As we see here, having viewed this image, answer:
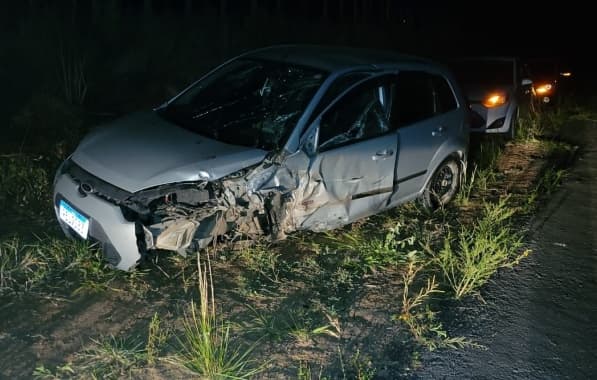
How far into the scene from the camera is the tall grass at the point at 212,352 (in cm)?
358

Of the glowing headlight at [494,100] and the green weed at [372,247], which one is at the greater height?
the glowing headlight at [494,100]

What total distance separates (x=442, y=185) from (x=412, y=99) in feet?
3.73

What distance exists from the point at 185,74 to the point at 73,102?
2.15m

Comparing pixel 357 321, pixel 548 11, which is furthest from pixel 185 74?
pixel 548 11

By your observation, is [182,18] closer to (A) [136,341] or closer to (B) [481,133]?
(B) [481,133]

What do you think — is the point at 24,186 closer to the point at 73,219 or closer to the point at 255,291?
the point at 73,219

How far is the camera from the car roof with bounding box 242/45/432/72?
219 inches

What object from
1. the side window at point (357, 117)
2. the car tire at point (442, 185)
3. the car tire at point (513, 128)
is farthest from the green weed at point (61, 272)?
the car tire at point (513, 128)

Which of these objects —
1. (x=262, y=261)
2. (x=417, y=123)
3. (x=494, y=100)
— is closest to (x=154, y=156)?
(x=262, y=261)

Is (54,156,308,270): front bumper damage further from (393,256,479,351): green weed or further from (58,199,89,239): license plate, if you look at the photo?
(393,256,479,351): green weed

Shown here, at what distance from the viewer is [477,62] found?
10.9 metres

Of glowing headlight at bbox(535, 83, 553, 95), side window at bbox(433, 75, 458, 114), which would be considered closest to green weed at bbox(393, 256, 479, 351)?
side window at bbox(433, 75, 458, 114)

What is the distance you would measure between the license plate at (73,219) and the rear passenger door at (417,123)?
8.84ft

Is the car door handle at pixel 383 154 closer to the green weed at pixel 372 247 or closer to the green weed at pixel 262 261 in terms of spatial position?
the green weed at pixel 372 247
